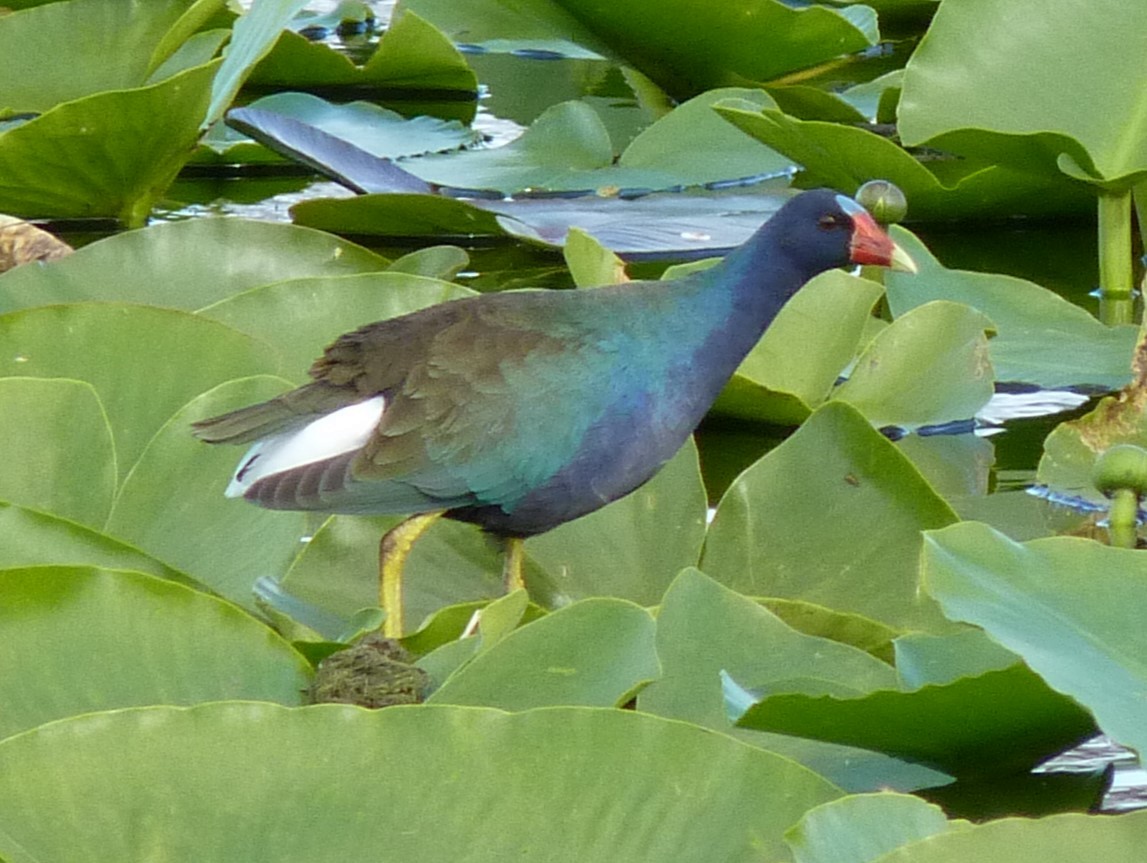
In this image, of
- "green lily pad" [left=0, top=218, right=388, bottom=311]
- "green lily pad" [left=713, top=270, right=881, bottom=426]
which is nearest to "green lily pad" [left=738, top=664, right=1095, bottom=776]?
"green lily pad" [left=713, top=270, right=881, bottom=426]

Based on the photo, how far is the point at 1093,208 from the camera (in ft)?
9.53

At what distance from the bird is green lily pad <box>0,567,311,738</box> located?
28 centimetres

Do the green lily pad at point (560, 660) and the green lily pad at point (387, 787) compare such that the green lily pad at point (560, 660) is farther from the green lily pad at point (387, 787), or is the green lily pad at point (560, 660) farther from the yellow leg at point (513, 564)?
the yellow leg at point (513, 564)

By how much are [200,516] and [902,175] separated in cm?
128

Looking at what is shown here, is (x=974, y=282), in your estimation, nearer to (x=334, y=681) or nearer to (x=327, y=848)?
(x=334, y=681)

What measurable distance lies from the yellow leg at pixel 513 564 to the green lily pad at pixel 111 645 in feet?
1.30

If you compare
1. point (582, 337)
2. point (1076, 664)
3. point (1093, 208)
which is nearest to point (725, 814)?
point (1076, 664)

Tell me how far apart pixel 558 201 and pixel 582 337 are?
1075 mm

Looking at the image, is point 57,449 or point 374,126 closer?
point 57,449

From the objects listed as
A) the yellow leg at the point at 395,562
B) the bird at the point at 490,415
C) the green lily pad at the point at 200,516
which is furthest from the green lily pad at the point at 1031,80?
the green lily pad at the point at 200,516

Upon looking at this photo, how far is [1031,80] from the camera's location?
7.08 ft

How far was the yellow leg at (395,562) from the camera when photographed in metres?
1.64

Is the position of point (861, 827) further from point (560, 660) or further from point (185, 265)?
point (185, 265)

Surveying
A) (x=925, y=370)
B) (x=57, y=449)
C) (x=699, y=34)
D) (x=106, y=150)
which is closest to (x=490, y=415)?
(x=57, y=449)
